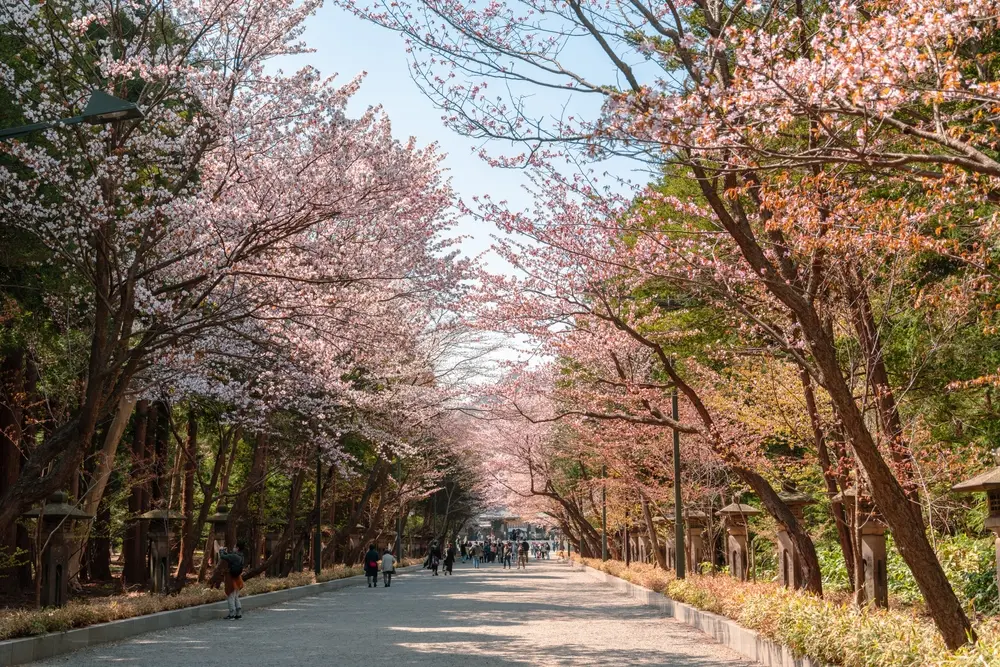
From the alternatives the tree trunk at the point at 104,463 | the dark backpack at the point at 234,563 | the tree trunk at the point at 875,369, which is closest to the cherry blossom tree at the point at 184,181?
the dark backpack at the point at 234,563

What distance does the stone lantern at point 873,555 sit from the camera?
44.6ft

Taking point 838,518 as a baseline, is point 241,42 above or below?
above

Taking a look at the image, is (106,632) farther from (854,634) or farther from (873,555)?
(873,555)

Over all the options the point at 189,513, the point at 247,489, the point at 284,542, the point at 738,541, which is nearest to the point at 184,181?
the point at 247,489

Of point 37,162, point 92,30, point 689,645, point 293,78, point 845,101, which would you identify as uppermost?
point 92,30

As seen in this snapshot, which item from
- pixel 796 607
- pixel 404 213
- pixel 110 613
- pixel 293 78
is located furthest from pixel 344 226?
pixel 796 607

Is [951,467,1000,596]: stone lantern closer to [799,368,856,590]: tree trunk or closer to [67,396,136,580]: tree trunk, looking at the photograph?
[799,368,856,590]: tree trunk

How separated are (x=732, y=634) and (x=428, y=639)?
4.49 meters

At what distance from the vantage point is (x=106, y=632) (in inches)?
558

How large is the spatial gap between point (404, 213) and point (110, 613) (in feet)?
27.2

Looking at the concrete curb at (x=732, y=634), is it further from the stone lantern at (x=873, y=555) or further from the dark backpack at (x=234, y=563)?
the dark backpack at (x=234, y=563)

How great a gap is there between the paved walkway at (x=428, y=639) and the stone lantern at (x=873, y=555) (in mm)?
2440

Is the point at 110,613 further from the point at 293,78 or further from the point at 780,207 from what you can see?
the point at 780,207

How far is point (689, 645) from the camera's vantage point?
13.6 metres
